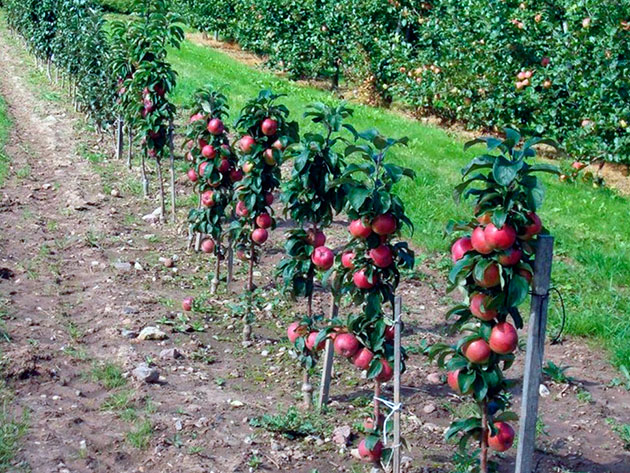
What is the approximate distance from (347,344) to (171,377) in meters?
1.68

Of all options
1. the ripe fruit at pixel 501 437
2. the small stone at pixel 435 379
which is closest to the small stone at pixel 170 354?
the small stone at pixel 435 379

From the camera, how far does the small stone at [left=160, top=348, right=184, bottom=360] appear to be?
566 cm

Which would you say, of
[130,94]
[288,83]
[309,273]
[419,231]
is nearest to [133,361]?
[309,273]

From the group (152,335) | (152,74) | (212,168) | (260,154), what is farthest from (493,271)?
(152,74)

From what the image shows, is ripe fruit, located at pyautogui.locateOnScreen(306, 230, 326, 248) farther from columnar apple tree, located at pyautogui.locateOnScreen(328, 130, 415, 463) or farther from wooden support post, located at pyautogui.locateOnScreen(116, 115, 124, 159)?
wooden support post, located at pyautogui.locateOnScreen(116, 115, 124, 159)

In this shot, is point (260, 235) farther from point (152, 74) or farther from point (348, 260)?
point (152, 74)

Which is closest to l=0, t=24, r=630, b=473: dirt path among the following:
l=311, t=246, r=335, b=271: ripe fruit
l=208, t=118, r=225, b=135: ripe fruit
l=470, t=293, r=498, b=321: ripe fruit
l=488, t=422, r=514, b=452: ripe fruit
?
l=488, t=422, r=514, b=452: ripe fruit

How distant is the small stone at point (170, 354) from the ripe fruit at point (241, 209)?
1.14 m

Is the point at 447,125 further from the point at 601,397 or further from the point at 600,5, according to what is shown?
the point at 601,397

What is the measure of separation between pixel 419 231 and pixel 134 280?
280 cm

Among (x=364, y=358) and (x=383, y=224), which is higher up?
(x=383, y=224)

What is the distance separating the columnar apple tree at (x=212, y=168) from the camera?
6.78 metres

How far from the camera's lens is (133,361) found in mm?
5559

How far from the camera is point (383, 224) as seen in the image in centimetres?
406
